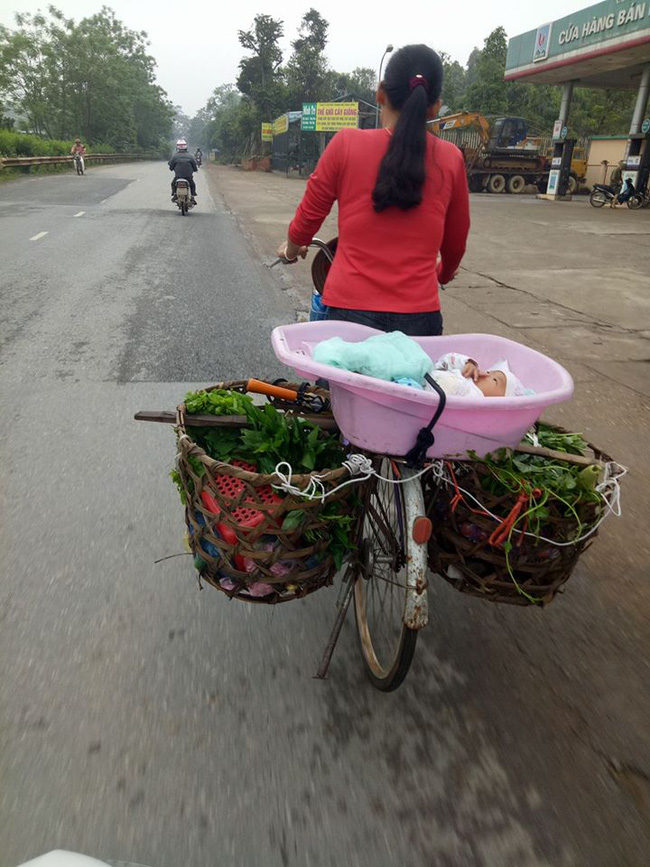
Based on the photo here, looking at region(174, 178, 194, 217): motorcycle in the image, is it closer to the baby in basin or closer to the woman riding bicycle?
the woman riding bicycle

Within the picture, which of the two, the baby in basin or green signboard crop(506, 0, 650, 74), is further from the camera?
green signboard crop(506, 0, 650, 74)

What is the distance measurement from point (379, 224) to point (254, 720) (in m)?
1.72

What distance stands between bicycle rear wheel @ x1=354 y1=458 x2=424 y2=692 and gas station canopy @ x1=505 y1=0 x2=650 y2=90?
21745 millimetres

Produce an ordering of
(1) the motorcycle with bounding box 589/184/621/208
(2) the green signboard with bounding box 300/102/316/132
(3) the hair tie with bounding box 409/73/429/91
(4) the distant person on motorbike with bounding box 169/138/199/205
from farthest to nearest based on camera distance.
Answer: (2) the green signboard with bounding box 300/102/316/132 < (1) the motorcycle with bounding box 589/184/621/208 < (4) the distant person on motorbike with bounding box 169/138/199/205 < (3) the hair tie with bounding box 409/73/429/91

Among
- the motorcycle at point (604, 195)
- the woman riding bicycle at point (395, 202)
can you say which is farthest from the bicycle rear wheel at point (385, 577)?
the motorcycle at point (604, 195)

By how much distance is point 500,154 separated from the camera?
30.7 metres

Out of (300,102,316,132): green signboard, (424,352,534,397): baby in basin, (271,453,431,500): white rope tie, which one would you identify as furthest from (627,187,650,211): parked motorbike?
(300,102,316,132): green signboard

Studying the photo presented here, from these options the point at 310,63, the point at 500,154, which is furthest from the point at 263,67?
the point at 500,154

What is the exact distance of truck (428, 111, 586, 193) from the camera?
2948 centimetres

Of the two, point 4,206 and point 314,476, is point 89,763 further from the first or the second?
point 4,206

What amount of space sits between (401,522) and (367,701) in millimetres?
644

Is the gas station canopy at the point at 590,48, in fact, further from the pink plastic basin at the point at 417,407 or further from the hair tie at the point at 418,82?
the pink plastic basin at the point at 417,407

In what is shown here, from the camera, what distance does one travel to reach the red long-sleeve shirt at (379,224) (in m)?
2.24

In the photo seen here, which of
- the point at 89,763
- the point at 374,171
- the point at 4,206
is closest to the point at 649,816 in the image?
the point at 89,763
